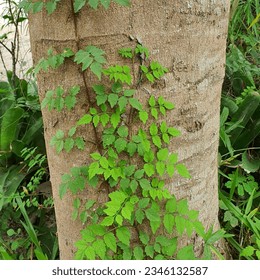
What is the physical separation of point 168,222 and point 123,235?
0.15 meters

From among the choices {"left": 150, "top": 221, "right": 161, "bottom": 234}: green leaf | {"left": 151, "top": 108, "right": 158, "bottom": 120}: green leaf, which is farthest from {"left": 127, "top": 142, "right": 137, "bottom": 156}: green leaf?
{"left": 150, "top": 221, "right": 161, "bottom": 234}: green leaf

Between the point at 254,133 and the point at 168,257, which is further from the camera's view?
the point at 254,133

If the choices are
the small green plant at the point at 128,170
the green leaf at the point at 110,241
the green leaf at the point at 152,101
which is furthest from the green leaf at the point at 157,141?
the green leaf at the point at 110,241

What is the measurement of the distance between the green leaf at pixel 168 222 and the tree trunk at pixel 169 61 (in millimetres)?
107

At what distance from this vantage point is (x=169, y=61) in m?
1.26

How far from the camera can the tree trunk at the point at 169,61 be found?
3.94ft

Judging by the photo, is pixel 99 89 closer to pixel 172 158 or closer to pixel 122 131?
pixel 122 131

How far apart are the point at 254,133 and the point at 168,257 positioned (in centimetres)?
112

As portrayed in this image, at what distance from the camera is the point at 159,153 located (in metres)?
1.29

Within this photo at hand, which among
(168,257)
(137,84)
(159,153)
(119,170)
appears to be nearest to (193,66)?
(137,84)

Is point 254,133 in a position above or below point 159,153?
below
